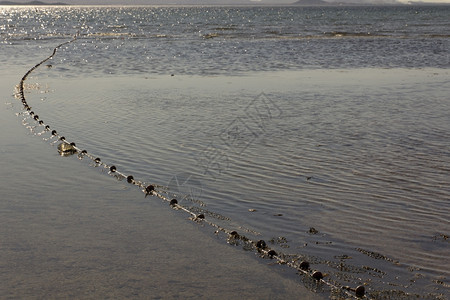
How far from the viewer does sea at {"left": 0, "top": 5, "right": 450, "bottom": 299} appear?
18.6 ft

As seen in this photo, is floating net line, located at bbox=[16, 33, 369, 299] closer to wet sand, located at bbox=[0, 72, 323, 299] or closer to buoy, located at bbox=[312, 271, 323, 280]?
buoy, located at bbox=[312, 271, 323, 280]

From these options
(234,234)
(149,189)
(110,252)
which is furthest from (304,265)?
(149,189)

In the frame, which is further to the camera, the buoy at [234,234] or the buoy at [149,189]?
the buoy at [149,189]

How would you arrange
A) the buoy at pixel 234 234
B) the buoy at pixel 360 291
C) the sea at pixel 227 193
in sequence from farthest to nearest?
the buoy at pixel 234 234
the sea at pixel 227 193
the buoy at pixel 360 291

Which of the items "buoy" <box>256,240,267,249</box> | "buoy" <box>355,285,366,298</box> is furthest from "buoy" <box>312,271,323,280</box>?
"buoy" <box>256,240,267,249</box>

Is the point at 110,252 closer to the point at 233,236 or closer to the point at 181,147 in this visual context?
the point at 233,236

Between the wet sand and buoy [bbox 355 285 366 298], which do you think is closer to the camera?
buoy [bbox 355 285 366 298]

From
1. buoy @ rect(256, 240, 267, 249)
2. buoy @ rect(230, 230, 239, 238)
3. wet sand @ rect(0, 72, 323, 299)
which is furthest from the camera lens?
buoy @ rect(230, 230, 239, 238)

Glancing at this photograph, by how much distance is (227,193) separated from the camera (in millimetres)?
8195

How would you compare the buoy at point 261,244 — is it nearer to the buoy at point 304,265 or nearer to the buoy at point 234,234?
the buoy at point 234,234

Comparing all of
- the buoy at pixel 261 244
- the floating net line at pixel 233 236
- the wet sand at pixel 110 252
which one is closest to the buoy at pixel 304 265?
the floating net line at pixel 233 236

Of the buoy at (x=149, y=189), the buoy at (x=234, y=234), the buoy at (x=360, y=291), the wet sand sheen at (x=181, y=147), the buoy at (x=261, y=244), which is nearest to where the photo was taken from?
the buoy at (x=360, y=291)

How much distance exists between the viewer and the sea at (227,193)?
566 cm

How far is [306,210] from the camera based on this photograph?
24.7 ft
